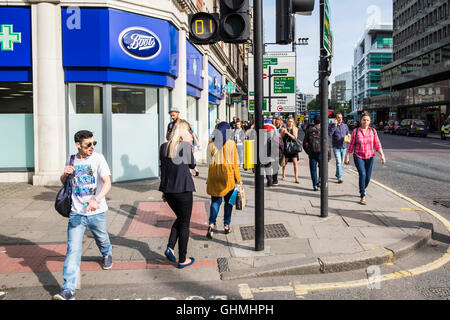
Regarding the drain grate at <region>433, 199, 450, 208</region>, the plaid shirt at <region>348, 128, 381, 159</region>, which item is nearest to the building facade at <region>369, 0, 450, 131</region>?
the drain grate at <region>433, 199, 450, 208</region>

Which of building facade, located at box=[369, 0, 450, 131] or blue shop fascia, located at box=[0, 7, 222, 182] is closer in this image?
blue shop fascia, located at box=[0, 7, 222, 182]

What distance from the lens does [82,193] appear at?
4.22m

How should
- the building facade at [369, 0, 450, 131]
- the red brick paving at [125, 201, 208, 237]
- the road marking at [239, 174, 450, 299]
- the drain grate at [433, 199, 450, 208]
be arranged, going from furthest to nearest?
the building facade at [369, 0, 450, 131]
the drain grate at [433, 199, 450, 208]
the red brick paving at [125, 201, 208, 237]
the road marking at [239, 174, 450, 299]

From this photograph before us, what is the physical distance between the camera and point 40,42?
981 centimetres

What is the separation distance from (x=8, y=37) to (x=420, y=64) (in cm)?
6321

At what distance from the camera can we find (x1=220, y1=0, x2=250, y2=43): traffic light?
16.1ft

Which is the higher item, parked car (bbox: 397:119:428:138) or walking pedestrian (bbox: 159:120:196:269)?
parked car (bbox: 397:119:428:138)

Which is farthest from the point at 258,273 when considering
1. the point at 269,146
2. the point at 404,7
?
the point at 404,7

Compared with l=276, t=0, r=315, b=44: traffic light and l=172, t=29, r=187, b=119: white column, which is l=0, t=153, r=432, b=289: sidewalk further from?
l=172, t=29, r=187, b=119: white column

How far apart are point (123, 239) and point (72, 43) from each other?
6.11m

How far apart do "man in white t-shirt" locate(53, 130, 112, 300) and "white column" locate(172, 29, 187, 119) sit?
8.01m

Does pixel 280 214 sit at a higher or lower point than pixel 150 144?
lower
